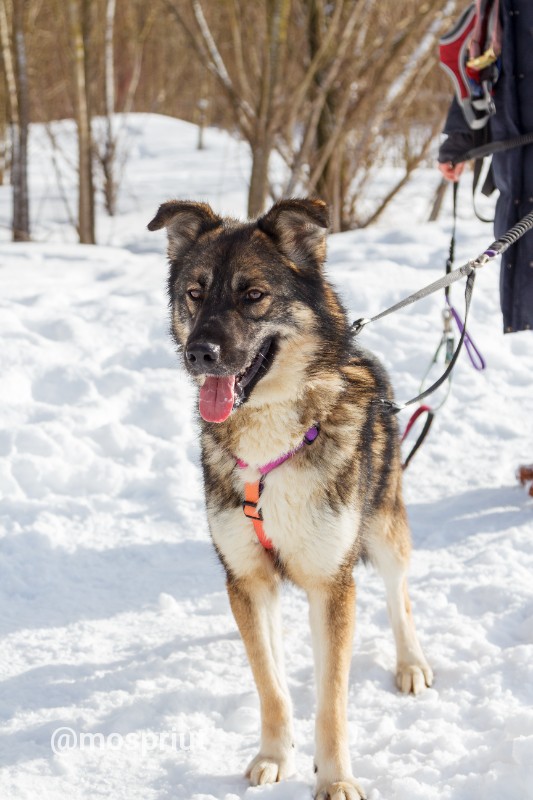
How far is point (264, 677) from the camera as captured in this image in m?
2.42

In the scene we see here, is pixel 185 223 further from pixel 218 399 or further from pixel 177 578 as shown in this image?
pixel 177 578

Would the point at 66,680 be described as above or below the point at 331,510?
below

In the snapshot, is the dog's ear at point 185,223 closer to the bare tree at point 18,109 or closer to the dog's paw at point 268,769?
the dog's paw at point 268,769

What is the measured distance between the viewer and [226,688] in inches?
113

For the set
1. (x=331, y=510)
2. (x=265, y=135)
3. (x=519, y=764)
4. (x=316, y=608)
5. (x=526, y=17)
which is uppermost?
(x=526, y=17)

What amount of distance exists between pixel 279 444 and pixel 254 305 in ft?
1.42

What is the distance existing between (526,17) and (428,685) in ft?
9.03

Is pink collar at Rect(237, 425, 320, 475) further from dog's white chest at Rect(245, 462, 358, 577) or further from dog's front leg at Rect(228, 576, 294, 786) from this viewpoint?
dog's front leg at Rect(228, 576, 294, 786)

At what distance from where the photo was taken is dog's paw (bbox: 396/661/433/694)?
282 centimetres

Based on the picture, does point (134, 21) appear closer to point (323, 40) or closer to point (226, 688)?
point (323, 40)

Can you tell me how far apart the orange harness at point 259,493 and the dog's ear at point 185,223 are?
78 cm

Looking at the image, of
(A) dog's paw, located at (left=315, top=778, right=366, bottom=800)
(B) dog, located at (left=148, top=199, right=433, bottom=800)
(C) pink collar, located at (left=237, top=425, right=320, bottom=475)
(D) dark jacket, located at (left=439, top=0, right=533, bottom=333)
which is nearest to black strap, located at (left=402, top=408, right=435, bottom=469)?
(D) dark jacket, located at (left=439, top=0, right=533, bottom=333)

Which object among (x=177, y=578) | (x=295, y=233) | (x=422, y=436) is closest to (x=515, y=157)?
(x=422, y=436)

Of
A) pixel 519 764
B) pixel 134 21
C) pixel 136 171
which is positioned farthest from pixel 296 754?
pixel 136 171
